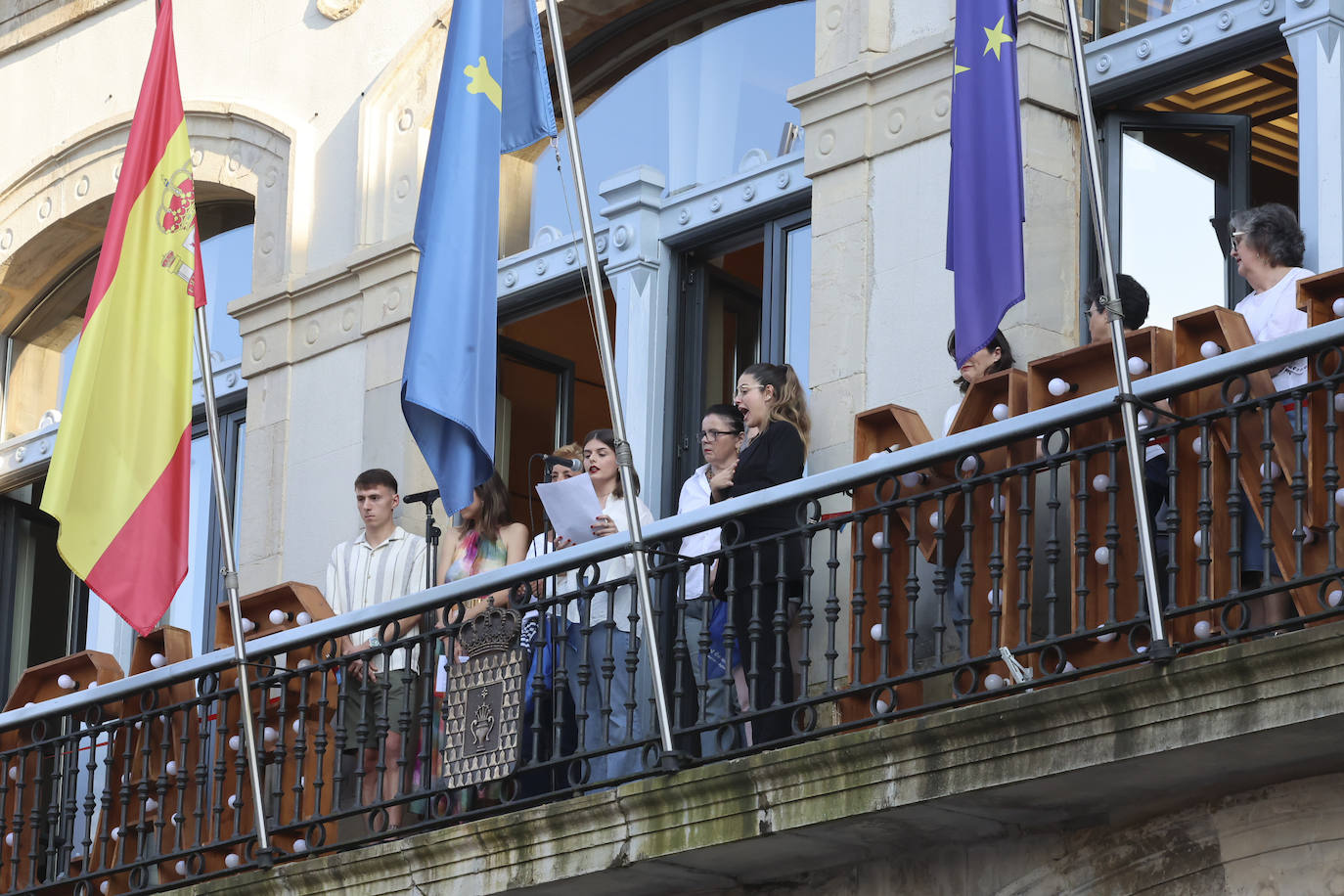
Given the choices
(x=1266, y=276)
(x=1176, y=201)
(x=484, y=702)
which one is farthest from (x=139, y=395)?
(x=1266, y=276)

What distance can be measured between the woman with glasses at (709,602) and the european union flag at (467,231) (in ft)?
2.85

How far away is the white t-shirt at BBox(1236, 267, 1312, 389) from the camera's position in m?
8.34

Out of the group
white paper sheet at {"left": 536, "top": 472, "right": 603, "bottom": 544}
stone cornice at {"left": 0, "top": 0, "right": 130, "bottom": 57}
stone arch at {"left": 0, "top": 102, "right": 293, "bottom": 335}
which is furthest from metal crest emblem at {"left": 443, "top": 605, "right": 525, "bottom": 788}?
stone cornice at {"left": 0, "top": 0, "right": 130, "bottom": 57}

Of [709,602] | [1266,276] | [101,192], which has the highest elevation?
[101,192]

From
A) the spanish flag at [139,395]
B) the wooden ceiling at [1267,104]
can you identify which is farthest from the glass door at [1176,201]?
the spanish flag at [139,395]

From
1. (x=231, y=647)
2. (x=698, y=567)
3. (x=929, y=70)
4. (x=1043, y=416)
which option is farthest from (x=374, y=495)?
(x=1043, y=416)

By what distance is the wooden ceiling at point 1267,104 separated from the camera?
1005 centimetres

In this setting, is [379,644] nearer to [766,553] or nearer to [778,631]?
[766,553]

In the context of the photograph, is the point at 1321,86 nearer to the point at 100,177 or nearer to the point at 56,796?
the point at 56,796

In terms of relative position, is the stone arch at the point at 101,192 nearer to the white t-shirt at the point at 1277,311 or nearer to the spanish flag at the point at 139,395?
the spanish flag at the point at 139,395

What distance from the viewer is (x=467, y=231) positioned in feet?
32.3

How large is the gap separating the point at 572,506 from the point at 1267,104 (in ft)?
10.5

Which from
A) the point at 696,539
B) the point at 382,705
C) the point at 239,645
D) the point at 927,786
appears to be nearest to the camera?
the point at 927,786

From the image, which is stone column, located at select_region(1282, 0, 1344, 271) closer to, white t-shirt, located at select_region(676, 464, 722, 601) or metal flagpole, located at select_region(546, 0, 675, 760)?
white t-shirt, located at select_region(676, 464, 722, 601)
